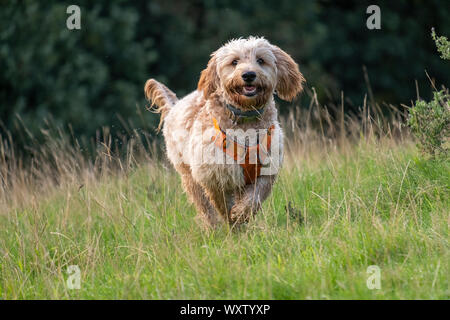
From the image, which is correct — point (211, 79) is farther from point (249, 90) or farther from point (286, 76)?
point (286, 76)

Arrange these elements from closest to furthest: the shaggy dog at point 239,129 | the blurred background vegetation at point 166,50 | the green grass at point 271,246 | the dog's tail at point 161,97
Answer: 1. the green grass at point 271,246
2. the shaggy dog at point 239,129
3. the dog's tail at point 161,97
4. the blurred background vegetation at point 166,50

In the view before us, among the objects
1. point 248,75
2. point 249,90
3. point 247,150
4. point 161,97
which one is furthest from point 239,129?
point 161,97

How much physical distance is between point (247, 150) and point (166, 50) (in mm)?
13652

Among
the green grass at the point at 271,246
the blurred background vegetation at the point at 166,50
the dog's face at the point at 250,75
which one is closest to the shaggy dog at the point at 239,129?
the dog's face at the point at 250,75

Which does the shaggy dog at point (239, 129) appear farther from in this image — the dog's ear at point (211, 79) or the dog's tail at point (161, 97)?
the dog's tail at point (161, 97)

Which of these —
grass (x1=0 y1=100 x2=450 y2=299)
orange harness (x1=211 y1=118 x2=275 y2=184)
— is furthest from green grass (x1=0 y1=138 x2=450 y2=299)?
orange harness (x1=211 y1=118 x2=275 y2=184)

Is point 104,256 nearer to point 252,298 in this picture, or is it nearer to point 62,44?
point 252,298

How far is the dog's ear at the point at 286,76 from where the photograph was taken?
577cm

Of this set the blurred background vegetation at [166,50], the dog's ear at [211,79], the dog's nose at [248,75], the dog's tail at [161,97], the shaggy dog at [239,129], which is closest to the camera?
the dog's nose at [248,75]

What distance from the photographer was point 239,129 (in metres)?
5.47

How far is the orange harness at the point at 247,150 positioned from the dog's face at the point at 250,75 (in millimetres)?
286

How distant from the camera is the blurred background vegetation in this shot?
1530cm

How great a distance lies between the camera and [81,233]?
19.1 ft

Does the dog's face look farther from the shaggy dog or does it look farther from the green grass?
the green grass
